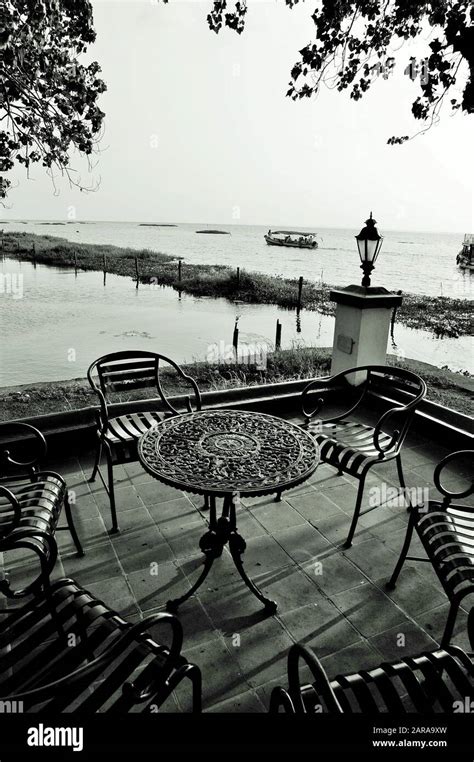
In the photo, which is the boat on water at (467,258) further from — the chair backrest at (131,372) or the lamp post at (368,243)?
the chair backrest at (131,372)

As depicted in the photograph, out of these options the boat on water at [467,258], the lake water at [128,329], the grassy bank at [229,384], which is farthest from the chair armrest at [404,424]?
the boat on water at [467,258]

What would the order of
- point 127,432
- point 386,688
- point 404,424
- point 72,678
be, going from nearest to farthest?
point 72,678
point 386,688
point 404,424
point 127,432

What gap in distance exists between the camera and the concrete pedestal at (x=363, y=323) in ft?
15.5

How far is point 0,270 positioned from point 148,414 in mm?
34064

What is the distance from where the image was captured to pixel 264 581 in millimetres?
2518

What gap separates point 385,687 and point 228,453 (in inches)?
52.1

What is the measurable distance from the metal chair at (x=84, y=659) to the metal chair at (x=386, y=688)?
32 centimetres

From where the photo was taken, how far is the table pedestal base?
2305 mm

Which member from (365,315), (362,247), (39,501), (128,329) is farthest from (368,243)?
(128,329)

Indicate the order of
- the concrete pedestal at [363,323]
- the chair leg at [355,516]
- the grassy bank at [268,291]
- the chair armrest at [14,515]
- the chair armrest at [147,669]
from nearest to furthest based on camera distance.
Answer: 1. the chair armrest at [147,669]
2. the chair armrest at [14,515]
3. the chair leg at [355,516]
4. the concrete pedestal at [363,323]
5. the grassy bank at [268,291]

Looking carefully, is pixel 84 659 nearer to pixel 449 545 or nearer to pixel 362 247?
pixel 449 545

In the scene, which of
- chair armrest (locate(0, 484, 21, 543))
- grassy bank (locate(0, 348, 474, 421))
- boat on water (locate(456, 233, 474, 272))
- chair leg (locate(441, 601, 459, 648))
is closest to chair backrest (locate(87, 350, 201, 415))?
chair armrest (locate(0, 484, 21, 543))

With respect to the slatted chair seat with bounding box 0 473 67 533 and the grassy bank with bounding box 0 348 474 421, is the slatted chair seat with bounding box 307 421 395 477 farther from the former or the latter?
the grassy bank with bounding box 0 348 474 421

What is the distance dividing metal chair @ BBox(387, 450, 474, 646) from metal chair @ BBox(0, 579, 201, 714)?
3.59 ft
